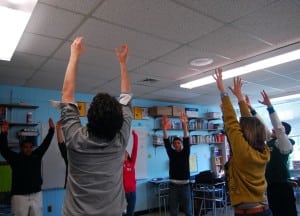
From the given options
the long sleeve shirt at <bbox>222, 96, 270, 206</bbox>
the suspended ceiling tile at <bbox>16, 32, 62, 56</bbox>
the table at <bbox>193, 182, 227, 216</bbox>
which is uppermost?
the suspended ceiling tile at <bbox>16, 32, 62, 56</bbox>

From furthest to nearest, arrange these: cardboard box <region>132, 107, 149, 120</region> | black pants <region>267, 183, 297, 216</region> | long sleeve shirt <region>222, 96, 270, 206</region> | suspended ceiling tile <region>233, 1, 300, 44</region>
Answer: cardboard box <region>132, 107, 149, 120</region>, black pants <region>267, 183, 297, 216</region>, suspended ceiling tile <region>233, 1, 300, 44</region>, long sleeve shirt <region>222, 96, 270, 206</region>

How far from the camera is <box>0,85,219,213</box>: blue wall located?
4.76 metres

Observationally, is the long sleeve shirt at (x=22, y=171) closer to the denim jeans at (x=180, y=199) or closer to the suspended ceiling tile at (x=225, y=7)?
the denim jeans at (x=180, y=199)

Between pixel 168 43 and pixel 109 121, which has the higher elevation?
pixel 168 43

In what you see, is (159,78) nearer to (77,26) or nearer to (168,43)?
(168,43)

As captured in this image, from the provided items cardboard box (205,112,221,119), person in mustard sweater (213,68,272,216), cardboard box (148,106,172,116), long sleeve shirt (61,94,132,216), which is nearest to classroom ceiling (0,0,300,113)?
person in mustard sweater (213,68,272,216)

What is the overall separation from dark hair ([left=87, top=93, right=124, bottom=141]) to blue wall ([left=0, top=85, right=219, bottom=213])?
13.5 ft

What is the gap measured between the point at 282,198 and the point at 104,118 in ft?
8.90

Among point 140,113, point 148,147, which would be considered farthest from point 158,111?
point 148,147

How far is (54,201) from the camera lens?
489 centimetres

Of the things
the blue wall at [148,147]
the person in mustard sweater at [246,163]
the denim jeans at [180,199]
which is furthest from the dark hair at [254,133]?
the blue wall at [148,147]

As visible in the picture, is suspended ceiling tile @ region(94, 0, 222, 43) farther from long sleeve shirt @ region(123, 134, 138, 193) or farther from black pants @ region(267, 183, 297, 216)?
long sleeve shirt @ region(123, 134, 138, 193)

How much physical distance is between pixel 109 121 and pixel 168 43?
6.65 feet

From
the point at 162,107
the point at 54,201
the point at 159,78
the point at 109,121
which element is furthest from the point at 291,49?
the point at 54,201
